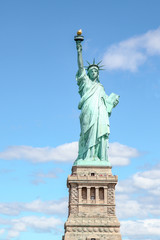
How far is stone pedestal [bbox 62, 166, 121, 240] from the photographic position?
4206cm

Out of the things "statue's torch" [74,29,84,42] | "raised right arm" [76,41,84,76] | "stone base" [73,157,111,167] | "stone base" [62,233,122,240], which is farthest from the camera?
"statue's torch" [74,29,84,42]

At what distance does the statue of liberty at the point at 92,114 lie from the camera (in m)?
45.7

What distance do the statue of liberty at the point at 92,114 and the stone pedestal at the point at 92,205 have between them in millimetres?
1430

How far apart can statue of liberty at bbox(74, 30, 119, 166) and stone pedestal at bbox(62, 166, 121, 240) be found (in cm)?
143

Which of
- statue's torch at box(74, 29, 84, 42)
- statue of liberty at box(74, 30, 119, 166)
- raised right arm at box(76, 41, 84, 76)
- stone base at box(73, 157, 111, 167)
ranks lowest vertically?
stone base at box(73, 157, 111, 167)

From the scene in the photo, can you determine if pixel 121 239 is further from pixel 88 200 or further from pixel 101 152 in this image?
pixel 101 152

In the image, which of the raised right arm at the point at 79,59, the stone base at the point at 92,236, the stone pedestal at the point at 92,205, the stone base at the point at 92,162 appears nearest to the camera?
the stone base at the point at 92,236

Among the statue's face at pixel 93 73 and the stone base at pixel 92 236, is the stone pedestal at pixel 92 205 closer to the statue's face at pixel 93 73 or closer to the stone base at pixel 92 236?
the stone base at pixel 92 236

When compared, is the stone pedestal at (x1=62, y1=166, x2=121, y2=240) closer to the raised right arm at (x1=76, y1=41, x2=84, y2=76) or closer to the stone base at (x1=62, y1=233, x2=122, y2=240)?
the stone base at (x1=62, y1=233, x2=122, y2=240)

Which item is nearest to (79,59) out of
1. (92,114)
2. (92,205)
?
(92,114)

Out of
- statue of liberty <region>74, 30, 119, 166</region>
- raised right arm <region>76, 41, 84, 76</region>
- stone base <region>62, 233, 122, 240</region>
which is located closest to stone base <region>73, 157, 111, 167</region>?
statue of liberty <region>74, 30, 119, 166</region>

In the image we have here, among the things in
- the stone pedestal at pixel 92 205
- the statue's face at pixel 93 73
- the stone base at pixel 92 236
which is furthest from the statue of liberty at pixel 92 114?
the stone base at pixel 92 236

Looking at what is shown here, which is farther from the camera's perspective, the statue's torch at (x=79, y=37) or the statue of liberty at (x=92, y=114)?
the statue's torch at (x=79, y=37)

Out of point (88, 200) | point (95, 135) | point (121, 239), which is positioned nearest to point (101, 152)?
point (95, 135)
